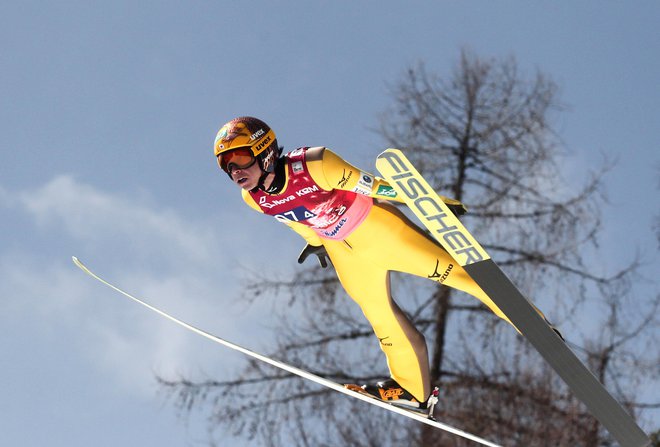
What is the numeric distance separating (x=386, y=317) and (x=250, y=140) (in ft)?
4.18

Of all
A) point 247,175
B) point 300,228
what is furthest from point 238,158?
point 300,228

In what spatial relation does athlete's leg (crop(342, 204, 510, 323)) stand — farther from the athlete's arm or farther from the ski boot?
the ski boot

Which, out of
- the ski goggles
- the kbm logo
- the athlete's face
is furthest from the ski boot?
the ski goggles

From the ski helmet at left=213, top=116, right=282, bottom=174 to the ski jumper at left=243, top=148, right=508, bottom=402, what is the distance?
3.8 inches

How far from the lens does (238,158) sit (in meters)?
4.41

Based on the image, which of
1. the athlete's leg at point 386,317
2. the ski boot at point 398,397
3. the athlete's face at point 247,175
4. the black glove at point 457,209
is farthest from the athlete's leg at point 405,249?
the ski boot at point 398,397

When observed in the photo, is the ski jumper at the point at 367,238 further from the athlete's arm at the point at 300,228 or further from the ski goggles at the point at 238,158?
the ski goggles at the point at 238,158

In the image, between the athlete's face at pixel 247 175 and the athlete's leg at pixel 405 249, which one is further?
the athlete's leg at pixel 405 249

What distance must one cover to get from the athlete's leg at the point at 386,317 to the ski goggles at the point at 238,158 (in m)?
0.71

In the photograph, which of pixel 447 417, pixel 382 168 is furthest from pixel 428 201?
pixel 447 417

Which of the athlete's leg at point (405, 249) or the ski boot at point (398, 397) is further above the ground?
the athlete's leg at point (405, 249)

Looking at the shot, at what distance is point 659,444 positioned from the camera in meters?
8.90

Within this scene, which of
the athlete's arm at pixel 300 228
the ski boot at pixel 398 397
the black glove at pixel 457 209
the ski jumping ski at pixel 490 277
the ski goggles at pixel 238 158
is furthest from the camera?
the ski boot at pixel 398 397

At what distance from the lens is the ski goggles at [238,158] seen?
14.4 ft
